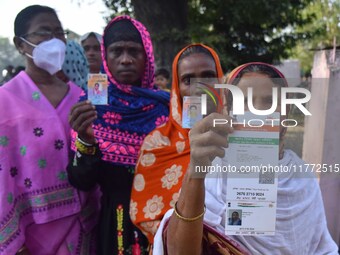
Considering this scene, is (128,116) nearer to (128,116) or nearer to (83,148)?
(128,116)

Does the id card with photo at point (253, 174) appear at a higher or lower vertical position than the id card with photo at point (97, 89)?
lower

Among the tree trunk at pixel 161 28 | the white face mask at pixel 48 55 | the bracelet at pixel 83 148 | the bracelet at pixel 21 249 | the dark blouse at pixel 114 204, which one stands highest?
the tree trunk at pixel 161 28

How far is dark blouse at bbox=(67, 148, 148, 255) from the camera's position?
1.85m

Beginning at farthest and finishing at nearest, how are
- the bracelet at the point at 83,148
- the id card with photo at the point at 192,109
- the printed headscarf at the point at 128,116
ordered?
the printed headscarf at the point at 128,116 < the bracelet at the point at 83,148 < the id card with photo at the point at 192,109

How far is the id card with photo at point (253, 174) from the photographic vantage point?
104cm

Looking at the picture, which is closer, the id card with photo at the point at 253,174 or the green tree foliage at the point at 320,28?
the id card with photo at the point at 253,174

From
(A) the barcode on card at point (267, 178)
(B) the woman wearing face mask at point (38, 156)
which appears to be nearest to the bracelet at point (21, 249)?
(B) the woman wearing face mask at point (38, 156)

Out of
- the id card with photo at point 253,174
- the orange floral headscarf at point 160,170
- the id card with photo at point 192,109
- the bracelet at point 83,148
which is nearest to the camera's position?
the id card with photo at point 253,174

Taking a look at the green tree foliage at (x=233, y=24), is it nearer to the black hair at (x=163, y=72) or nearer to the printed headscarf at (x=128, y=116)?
the black hair at (x=163, y=72)

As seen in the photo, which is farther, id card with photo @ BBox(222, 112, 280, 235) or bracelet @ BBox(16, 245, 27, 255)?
bracelet @ BBox(16, 245, 27, 255)

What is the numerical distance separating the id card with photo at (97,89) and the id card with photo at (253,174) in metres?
0.78

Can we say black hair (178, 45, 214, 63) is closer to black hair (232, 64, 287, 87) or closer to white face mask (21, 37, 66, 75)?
black hair (232, 64, 287, 87)

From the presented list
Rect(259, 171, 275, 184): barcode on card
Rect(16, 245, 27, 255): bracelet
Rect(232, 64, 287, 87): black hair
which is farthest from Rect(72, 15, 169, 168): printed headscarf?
Rect(259, 171, 275, 184): barcode on card

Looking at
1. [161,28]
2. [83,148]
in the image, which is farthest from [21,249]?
[161,28]
